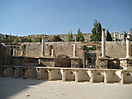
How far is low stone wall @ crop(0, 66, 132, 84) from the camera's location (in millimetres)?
13820

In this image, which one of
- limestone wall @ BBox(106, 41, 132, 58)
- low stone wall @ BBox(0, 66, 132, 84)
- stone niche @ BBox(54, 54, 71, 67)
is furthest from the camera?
limestone wall @ BBox(106, 41, 132, 58)

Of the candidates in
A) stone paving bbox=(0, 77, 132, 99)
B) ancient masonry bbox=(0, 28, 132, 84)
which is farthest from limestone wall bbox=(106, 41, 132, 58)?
stone paving bbox=(0, 77, 132, 99)

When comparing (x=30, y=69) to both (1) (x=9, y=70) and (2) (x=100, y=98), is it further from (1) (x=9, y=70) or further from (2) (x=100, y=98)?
(2) (x=100, y=98)

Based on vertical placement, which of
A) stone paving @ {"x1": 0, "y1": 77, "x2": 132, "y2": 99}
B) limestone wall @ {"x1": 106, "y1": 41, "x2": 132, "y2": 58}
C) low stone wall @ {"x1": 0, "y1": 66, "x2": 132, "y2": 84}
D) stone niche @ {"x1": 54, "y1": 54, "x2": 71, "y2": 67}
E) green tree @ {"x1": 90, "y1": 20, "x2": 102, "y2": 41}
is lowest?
stone paving @ {"x1": 0, "y1": 77, "x2": 132, "y2": 99}

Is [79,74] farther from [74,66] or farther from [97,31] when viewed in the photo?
[97,31]

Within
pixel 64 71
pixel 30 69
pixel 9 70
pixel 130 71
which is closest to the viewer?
pixel 130 71

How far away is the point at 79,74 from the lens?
1462cm

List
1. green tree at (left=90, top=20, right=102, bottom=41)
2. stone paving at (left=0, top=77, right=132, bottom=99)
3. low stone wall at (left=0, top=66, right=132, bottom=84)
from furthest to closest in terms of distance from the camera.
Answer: green tree at (left=90, top=20, right=102, bottom=41) → low stone wall at (left=0, top=66, right=132, bottom=84) → stone paving at (left=0, top=77, right=132, bottom=99)

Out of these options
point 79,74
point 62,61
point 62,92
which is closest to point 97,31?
point 62,61

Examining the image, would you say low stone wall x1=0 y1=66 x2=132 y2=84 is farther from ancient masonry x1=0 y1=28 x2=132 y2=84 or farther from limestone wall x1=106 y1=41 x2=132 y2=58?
limestone wall x1=106 y1=41 x2=132 y2=58

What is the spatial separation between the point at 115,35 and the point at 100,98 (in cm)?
5875

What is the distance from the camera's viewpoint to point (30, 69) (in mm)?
16141

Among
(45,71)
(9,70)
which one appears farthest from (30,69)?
(9,70)

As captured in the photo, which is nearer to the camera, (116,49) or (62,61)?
(62,61)
